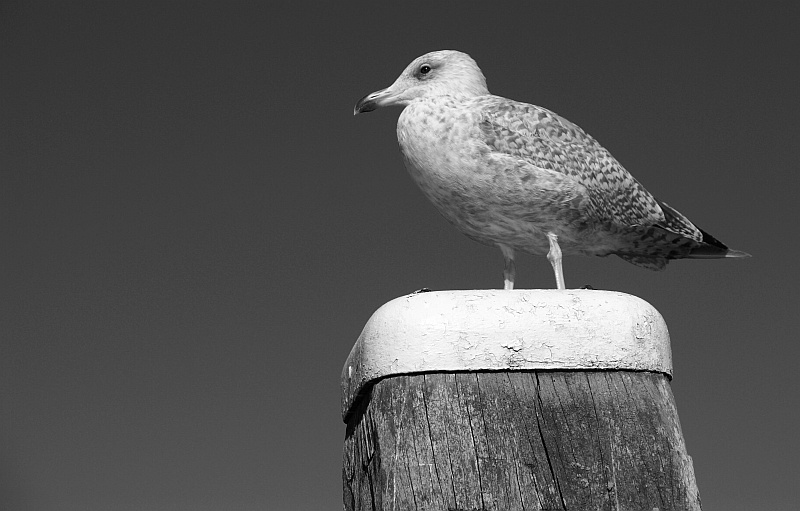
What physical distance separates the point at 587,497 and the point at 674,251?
195 cm

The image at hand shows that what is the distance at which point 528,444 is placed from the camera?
2.43 meters

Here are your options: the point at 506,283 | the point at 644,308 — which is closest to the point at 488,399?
the point at 644,308

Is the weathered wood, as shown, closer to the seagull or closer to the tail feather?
the seagull

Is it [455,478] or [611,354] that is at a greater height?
[611,354]

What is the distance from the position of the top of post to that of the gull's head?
1329mm

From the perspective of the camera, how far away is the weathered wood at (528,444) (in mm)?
2385

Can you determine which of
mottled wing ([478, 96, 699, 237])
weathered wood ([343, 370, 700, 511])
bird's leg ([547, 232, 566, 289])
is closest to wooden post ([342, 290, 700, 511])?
weathered wood ([343, 370, 700, 511])

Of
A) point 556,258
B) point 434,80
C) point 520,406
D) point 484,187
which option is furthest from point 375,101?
Answer: point 520,406

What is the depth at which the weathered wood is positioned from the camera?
238 centimetres

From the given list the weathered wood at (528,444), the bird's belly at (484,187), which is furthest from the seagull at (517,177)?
the weathered wood at (528,444)

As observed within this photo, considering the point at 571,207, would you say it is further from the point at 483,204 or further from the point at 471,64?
the point at 471,64

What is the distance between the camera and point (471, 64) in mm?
3889

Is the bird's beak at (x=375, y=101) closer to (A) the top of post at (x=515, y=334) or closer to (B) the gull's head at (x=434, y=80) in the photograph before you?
(B) the gull's head at (x=434, y=80)

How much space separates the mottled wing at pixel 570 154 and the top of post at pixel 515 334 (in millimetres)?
969
